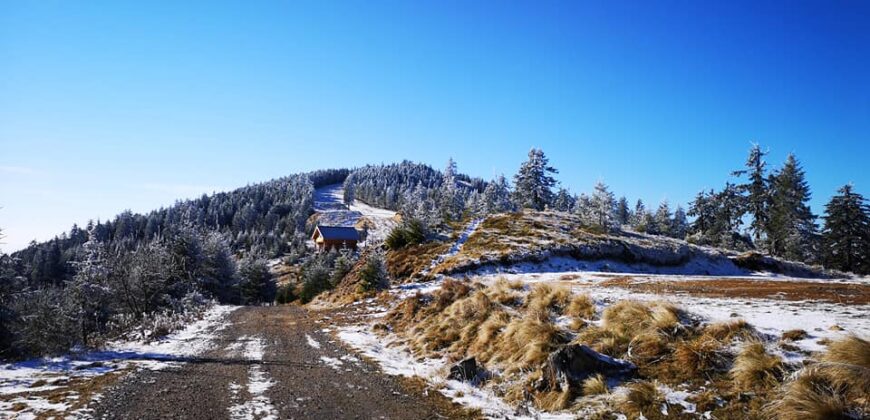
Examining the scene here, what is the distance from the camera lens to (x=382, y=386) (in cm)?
934

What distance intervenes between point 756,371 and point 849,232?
49756 millimetres

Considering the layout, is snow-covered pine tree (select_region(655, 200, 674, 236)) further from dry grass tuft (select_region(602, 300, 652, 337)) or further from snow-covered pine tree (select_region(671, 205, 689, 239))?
dry grass tuft (select_region(602, 300, 652, 337))

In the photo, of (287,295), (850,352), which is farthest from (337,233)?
(850,352)

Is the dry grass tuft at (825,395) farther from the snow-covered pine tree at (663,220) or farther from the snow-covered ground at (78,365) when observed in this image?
the snow-covered pine tree at (663,220)

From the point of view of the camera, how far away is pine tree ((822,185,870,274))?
40.8m

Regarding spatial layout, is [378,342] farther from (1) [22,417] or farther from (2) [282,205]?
(2) [282,205]

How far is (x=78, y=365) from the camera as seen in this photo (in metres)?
9.86

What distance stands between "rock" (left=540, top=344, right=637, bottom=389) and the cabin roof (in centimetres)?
8474

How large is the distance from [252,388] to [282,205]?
172781mm

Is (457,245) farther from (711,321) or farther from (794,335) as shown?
(794,335)

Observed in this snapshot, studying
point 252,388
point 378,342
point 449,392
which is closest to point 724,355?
point 449,392

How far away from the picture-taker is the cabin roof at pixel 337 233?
89.7 m

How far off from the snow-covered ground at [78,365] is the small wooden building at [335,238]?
74231mm

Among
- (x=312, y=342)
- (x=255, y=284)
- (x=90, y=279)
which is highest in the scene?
(x=90, y=279)
